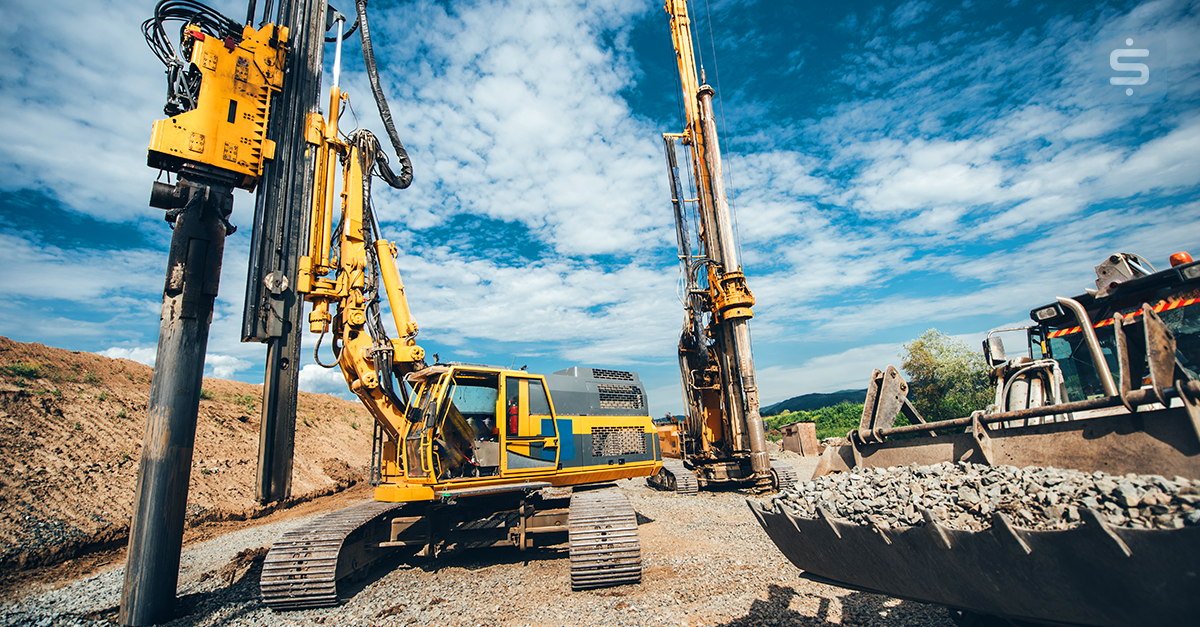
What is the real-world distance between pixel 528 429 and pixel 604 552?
1.90 metres

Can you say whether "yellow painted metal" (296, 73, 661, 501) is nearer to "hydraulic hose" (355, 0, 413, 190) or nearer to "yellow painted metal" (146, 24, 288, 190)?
"hydraulic hose" (355, 0, 413, 190)

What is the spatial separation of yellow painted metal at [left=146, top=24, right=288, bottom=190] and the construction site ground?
15.5 feet

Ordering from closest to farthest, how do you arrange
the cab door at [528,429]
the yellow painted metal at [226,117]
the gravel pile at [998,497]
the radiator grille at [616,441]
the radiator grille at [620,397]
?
the gravel pile at [998,497]
the yellow painted metal at [226,117]
the cab door at [528,429]
the radiator grille at [616,441]
the radiator grille at [620,397]

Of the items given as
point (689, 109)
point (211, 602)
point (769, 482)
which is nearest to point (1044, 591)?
point (211, 602)

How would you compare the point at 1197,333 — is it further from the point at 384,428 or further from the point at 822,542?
the point at 384,428

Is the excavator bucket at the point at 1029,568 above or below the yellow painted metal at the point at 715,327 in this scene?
below

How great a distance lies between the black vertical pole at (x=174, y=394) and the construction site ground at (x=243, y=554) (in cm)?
60

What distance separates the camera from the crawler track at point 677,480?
1233cm

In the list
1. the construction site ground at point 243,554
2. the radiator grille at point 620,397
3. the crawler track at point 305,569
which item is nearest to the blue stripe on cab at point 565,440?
the radiator grille at point 620,397

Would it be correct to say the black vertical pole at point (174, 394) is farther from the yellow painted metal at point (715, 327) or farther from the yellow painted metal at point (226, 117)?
the yellow painted metal at point (715, 327)

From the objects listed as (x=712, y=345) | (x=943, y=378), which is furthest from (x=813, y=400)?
(x=712, y=345)

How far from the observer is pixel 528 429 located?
23.0ft

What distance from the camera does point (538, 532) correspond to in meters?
6.88

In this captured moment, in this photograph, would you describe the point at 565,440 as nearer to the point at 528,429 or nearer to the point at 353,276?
the point at 528,429
